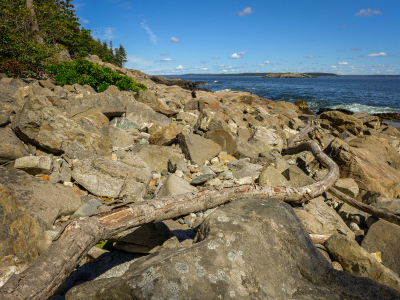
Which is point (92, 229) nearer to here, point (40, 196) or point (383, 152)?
point (40, 196)

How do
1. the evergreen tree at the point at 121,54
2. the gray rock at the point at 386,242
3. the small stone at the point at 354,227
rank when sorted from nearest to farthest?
the gray rock at the point at 386,242
the small stone at the point at 354,227
the evergreen tree at the point at 121,54

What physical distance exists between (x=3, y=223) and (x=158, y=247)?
179 cm

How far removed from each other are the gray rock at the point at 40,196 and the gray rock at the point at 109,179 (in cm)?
65

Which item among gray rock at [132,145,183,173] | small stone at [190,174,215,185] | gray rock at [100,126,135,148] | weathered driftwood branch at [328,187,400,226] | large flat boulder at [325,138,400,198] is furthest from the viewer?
gray rock at [100,126,135,148]

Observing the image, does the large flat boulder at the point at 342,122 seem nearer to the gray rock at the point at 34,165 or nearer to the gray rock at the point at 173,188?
the gray rock at the point at 173,188

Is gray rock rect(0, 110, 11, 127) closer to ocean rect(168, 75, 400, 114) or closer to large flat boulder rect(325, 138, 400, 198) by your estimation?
large flat boulder rect(325, 138, 400, 198)

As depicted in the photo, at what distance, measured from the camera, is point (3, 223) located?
8.77 ft

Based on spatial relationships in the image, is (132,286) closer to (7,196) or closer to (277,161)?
(7,196)

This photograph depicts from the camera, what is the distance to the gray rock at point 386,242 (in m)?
3.82

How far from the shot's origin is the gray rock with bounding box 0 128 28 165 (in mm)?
4297

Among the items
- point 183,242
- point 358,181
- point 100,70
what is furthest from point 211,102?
point 183,242

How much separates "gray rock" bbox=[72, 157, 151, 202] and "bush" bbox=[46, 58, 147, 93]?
906cm

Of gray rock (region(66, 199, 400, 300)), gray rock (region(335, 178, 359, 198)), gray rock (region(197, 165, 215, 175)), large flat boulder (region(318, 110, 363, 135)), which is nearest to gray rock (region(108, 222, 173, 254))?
gray rock (region(66, 199, 400, 300))

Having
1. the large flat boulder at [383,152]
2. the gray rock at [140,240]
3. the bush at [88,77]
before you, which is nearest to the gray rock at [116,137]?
the gray rock at [140,240]
